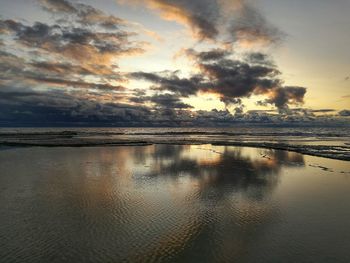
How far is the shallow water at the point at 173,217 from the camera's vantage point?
1082 centimetres

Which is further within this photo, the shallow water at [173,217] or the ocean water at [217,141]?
the ocean water at [217,141]

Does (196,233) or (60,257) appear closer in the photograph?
(60,257)

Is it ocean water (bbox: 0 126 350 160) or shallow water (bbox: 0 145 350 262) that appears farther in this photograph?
ocean water (bbox: 0 126 350 160)

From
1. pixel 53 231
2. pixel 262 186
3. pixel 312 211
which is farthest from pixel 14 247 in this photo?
pixel 262 186

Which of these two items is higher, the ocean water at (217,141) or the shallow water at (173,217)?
the shallow water at (173,217)

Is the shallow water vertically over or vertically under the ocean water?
over

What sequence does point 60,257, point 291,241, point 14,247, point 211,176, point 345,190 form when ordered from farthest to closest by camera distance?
point 211,176, point 345,190, point 291,241, point 14,247, point 60,257

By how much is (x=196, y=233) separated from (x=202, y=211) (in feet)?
10.7

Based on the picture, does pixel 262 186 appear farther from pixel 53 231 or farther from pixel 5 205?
pixel 5 205

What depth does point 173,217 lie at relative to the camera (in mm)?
14711

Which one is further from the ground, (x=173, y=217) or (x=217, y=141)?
(x=173, y=217)

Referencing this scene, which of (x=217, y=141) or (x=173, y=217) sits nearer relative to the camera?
(x=173, y=217)

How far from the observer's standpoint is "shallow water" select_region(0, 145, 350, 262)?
35.5 feet

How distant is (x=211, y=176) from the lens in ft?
85.4
